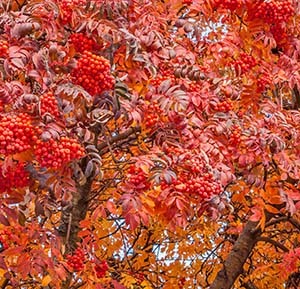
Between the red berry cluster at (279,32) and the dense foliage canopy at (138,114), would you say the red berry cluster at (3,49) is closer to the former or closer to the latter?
the dense foliage canopy at (138,114)

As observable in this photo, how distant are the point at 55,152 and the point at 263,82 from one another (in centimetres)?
233

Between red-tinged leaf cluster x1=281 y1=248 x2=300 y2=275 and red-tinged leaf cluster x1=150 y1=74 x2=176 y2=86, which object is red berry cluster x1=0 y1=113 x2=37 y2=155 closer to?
red-tinged leaf cluster x1=150 y1=74 x2=176 y2=86

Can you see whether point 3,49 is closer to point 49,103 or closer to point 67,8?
point 49,103

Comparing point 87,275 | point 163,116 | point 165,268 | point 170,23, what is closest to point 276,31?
point 170,23

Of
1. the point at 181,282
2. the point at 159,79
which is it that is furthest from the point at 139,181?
the point at 181,282

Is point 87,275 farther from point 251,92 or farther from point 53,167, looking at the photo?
point 53,167

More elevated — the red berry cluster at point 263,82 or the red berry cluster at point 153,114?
the red berry cluster at point 263,82

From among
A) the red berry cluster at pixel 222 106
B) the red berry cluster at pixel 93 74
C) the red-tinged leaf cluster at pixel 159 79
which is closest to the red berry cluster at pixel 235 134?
the red berry cluster at pixel 222 106

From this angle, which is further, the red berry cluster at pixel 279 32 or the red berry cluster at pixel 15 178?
the red berry cluster at pixel 279 32

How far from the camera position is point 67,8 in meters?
3.31

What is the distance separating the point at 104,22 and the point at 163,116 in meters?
0.71

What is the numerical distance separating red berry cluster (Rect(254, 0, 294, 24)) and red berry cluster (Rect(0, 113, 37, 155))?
215 cm

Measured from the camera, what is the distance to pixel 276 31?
4660 mm

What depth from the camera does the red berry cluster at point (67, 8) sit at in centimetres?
329
